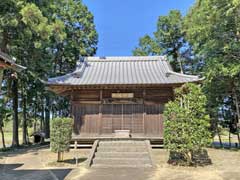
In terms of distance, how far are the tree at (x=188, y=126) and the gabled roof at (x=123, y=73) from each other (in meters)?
3.52

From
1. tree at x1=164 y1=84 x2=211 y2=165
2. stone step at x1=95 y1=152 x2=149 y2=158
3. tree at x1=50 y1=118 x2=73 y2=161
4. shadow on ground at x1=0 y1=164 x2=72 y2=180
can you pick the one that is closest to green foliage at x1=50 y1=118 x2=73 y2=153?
tree at x1=50 y1=118 x2=73 y2=161

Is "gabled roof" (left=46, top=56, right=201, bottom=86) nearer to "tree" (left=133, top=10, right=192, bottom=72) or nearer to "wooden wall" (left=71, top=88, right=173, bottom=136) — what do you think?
"wooden wall" (left=71, top=88, right=173, bottom=136)

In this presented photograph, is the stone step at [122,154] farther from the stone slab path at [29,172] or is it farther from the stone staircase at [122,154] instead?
the stone slab path at [29,172]

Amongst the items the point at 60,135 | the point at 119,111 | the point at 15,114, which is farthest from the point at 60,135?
the point at 15,114

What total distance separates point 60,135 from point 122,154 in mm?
2876

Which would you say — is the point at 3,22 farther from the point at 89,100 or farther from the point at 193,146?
the point at 193,146

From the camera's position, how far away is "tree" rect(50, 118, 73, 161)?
10.0 metres

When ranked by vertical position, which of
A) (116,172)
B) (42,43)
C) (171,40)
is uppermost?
(171,40)

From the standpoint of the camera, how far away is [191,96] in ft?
32.3

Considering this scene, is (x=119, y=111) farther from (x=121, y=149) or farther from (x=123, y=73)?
(x=121, y=149)

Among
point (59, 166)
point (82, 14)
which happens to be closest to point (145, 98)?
point (59, 166)

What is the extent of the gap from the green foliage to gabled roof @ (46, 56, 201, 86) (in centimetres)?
370

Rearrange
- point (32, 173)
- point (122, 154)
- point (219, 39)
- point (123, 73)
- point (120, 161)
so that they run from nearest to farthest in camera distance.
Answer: point (32, 173), point (120, 161), point (122, 154), point (219, 39), point (123, 73)

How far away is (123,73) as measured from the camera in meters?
15.8
